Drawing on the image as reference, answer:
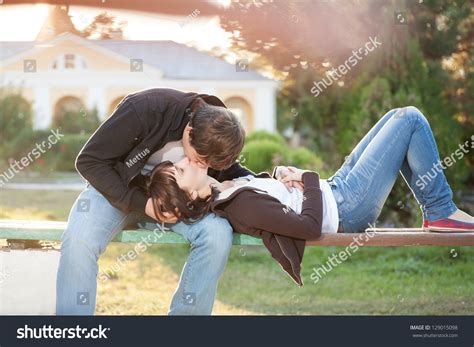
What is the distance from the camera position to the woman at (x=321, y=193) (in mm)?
2715

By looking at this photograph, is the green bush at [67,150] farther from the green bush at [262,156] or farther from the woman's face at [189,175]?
the woman's face at [189,175]

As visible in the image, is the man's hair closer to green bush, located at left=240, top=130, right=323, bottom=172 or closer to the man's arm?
the man's arm

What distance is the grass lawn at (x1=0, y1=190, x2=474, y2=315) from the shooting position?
425 cm

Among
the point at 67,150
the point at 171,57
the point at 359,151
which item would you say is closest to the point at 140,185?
the point at 359,151

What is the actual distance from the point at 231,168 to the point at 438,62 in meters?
3.87

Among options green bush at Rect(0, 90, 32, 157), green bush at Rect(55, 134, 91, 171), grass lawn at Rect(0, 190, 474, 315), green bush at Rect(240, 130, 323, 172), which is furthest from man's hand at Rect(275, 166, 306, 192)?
green bush at Rect(55, 134, 91, 171)

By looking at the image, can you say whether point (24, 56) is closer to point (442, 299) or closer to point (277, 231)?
point (442, 299)

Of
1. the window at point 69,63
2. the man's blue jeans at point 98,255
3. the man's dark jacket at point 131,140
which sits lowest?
the window at point 69,63

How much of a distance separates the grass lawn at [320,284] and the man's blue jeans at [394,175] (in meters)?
1.27

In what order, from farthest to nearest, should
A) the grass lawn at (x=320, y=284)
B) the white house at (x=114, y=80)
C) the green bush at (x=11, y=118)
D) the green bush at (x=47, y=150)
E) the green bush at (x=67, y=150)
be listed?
the green bush at (x=67, y=150) < the green bush at (x=47, y=150) < the green bush at (x=11, y=118) < the white house at (x=114, y=80) < the grass lawn at (x=320, y=284)

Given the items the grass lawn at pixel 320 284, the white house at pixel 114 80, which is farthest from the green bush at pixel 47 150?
the grass lawn at pixel 320 284

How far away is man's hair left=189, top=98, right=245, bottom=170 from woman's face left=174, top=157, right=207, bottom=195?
0.07 metres

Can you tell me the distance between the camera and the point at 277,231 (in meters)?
2.70

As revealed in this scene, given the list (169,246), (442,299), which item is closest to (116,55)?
(169,246)
